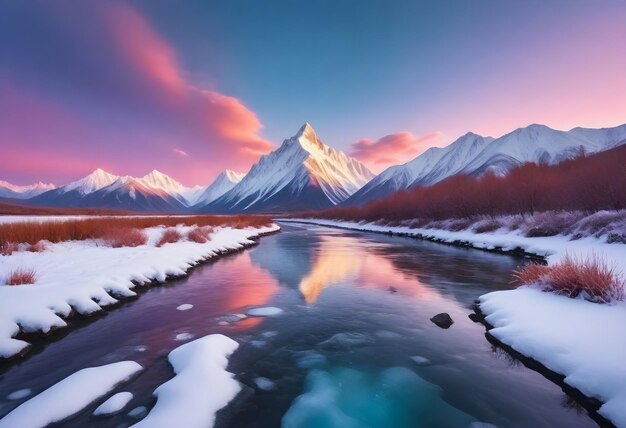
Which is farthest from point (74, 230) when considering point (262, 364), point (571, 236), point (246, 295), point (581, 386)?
point (571, 236)

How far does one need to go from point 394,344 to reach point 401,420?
283 centimetres

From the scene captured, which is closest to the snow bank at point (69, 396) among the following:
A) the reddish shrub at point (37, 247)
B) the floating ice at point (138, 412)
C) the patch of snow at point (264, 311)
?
the floating ice at point (138, 412)

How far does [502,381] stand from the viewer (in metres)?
6.03

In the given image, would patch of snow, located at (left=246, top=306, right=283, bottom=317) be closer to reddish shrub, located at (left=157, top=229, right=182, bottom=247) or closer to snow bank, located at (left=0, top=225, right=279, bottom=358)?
snow bank, located at (left=0, top=225, right=279, bottom=358)

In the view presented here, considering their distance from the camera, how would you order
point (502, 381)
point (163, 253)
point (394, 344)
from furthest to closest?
point (163, 253)
point (394, 344)
point (502, 381)

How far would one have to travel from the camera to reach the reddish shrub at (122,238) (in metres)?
18.7

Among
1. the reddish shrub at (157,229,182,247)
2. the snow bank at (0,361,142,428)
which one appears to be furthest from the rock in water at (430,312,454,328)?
the reddish shrub at (157,229,182,247)

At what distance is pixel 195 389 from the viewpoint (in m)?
5.32

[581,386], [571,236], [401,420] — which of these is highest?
[571,236]

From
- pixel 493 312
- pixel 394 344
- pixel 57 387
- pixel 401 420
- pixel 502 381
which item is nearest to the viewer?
pixel 401 420

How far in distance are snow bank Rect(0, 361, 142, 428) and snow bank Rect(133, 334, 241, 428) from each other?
0.97 m

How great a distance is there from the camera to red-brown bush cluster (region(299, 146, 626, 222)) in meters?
23.2

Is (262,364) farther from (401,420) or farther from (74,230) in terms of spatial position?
(74,230)

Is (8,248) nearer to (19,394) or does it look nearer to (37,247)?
(37,247)
